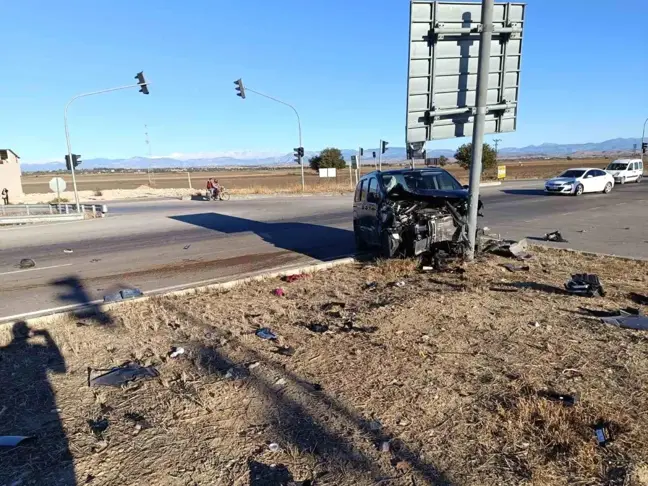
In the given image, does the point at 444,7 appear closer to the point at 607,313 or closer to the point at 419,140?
the point at 419,140

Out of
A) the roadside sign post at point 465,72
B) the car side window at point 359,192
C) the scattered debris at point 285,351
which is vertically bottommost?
the scattered debris at point 285,351

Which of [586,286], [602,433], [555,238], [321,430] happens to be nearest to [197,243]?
[555,238]

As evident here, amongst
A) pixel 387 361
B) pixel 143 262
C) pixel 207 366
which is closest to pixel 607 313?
pixel 387 361

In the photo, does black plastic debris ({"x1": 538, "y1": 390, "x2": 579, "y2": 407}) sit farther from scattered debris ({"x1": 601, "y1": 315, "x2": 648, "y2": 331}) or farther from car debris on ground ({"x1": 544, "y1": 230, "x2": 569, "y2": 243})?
car debris on ground ({"x1": 544, "y1": 230, "x2": 569, "y2": 243})

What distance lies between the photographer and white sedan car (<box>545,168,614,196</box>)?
25.7m

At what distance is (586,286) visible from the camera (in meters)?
6.01

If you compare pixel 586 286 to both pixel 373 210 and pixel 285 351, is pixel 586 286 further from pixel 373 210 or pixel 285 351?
pixel 373 210

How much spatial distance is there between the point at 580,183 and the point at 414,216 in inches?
858

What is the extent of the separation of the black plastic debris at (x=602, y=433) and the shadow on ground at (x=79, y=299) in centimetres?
509

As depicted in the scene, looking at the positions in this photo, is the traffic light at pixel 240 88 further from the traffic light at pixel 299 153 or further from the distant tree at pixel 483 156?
the distant tree at pixel 483 156

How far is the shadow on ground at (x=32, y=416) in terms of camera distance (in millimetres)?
2807

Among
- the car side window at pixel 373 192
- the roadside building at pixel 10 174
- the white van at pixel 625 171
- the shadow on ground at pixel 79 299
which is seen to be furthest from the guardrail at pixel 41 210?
the white van at pixel 625 171

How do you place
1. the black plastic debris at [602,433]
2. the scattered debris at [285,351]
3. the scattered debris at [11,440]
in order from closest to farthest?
the black plastic debris at [602,433] → the scattered debris at [11,440] → the scattered debris at [285,351]

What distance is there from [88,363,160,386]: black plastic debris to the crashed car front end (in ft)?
16.2
